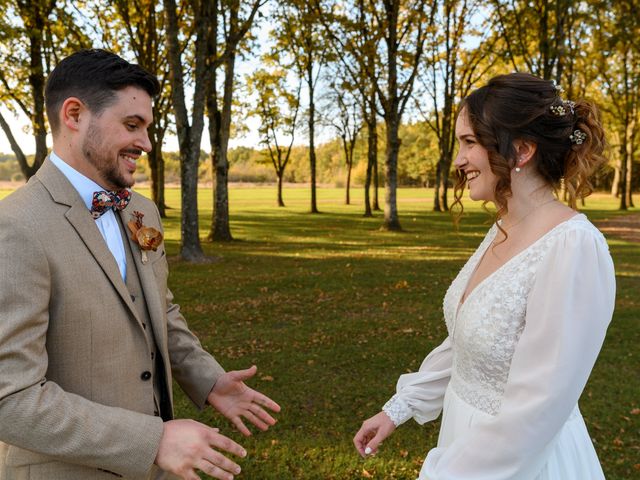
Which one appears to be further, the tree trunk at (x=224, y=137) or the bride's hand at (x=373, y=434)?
the tree trunk at (x=224, y=137)

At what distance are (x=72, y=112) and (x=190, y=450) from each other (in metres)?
1.42

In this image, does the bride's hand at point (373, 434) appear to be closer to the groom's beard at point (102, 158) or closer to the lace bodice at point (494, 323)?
the lace bodice at point (494, 323)

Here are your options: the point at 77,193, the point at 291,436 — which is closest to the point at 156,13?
the point at 291,436

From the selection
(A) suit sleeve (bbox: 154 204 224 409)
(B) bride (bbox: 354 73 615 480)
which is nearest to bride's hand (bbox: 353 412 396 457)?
(B) bride (bbox: 354 73 615 480)

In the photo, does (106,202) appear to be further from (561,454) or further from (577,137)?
(561,454)

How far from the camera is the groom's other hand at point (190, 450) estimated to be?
1813 mm

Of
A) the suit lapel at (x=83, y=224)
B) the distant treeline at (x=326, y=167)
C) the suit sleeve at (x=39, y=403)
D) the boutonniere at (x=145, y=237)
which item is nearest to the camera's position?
the suit sleeve at (x=39, y=403)

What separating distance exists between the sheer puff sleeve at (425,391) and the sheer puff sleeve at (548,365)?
2.97 feet

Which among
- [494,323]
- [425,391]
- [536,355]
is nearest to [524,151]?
[494,323]

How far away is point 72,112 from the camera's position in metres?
2.15

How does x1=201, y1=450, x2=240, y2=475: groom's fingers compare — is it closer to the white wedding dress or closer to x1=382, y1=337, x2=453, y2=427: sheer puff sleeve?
the white wedding dress

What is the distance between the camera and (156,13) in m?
22.7

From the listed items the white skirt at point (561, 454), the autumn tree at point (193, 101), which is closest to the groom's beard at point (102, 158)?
the white skirt at point (561, 454)

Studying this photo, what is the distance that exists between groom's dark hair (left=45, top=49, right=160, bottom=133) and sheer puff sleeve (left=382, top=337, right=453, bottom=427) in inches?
82.2
